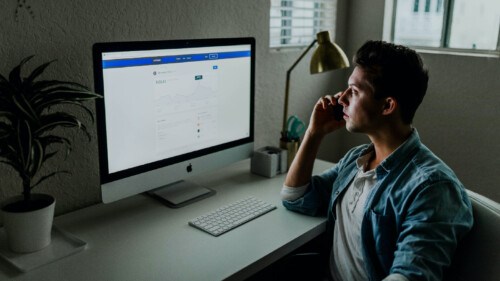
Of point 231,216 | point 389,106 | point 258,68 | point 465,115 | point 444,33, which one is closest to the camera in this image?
point 389,106

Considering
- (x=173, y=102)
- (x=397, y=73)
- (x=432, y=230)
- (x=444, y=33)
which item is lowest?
(x=432, y=230)

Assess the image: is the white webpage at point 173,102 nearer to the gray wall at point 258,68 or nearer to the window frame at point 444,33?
the gray wall at point 258,68

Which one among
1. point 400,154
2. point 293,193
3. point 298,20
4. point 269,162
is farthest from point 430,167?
point 298,20

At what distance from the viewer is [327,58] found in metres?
1.76

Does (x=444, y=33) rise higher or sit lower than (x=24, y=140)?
higher

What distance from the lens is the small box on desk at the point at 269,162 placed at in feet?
6.23

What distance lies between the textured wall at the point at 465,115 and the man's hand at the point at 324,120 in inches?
35.2

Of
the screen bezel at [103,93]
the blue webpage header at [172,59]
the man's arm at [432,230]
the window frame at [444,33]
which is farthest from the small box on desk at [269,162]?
the window frame at [444,33]

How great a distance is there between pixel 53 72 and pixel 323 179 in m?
0.96

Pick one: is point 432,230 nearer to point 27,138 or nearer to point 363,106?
point 363,106

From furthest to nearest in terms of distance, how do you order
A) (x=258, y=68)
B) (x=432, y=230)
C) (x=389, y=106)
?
(x=258, y=68)
(x=389, y=106)
(x=432, y=230)

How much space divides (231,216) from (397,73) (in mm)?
671

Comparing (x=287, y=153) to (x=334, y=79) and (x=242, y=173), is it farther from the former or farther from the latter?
(x=334, y=79)

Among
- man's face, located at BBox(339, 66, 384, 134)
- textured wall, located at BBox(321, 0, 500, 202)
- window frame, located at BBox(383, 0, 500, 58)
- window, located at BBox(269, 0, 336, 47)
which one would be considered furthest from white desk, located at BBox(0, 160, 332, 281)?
window frame, located at BBox(383, 0, 500, 58)
